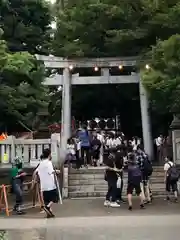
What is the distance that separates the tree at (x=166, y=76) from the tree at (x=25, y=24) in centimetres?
720

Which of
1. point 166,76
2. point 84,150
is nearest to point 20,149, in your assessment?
point 84,150

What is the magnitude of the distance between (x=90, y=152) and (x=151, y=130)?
5.72 m

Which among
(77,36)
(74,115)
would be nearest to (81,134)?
(77,36)

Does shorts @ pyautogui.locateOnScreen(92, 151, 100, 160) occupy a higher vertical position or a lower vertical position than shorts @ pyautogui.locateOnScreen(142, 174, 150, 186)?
higher

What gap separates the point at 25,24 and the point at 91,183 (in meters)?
9.88

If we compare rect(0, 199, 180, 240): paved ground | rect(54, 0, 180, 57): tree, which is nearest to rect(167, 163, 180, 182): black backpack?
rect(0, 199, 180, 240): paved ground

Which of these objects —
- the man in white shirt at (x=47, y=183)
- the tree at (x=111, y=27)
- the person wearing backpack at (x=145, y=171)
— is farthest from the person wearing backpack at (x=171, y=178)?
the tree at (x=111, y=27)

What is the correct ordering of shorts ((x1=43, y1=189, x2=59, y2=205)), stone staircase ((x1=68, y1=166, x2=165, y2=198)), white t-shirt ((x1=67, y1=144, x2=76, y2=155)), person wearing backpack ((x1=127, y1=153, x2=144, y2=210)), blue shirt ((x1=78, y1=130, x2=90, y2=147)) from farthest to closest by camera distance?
blue shirt ((x1=78, y1=130, x2=90, y2=147)) → white t-shirt ((x1=67, y1=144, x2=76, y2=155)) → stone staircase ((x1=68, y1=166, x2=165, y2=198)) → person wearing backpack ((x1=127, y1=153, x2=144, y2=210)) → shorts ((x1=43, y1=189, x2=59, y2=205))

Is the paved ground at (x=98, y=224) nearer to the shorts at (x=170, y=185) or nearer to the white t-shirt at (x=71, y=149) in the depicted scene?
the shorts at (x=170, y=185)

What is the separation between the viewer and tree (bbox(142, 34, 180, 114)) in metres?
17.0

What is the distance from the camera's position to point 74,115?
32.4m

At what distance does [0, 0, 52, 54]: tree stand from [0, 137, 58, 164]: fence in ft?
18.7

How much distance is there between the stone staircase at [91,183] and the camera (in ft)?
59.8

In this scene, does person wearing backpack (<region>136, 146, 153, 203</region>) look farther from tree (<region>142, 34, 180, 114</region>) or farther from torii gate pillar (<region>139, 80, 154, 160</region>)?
torii gate pillar (<region>139, 80, 154, 160</region>)
